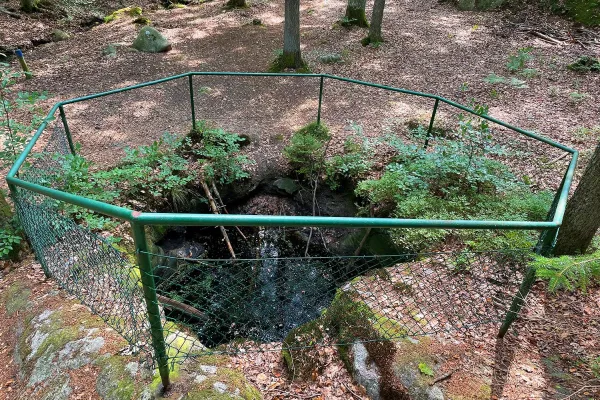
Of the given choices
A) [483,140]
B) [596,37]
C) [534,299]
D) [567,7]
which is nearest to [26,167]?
[534,299]

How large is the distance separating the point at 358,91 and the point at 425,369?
282 inches

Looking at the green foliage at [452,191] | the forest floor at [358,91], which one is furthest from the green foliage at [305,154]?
the green foliage at [452,191]

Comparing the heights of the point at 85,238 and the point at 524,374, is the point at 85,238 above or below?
above

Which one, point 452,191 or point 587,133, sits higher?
point 587,133

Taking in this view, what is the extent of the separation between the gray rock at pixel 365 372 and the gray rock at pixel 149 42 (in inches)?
418

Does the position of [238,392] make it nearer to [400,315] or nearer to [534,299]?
[400,315]

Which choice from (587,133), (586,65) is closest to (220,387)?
(587,133)

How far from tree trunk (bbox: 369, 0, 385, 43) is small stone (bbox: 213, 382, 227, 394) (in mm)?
10817

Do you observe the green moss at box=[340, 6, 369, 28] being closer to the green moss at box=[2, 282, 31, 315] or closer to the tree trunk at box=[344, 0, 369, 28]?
the tree trunk at box=[344, 0, 369, 28]

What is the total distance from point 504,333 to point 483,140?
9.97ft

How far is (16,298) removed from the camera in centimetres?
364

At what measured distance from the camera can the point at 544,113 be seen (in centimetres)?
774

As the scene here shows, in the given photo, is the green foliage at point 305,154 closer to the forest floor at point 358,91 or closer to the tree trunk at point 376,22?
the forest floor at point 358,91

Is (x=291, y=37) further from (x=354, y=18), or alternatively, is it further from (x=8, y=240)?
(x=8, y=240)
